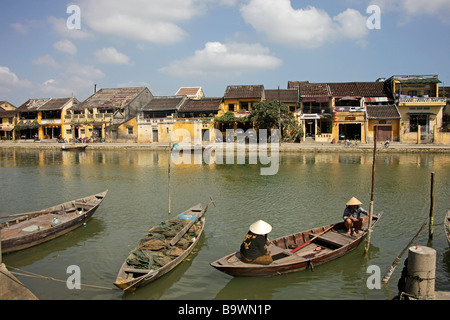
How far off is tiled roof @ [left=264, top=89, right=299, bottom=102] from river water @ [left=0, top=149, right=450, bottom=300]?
42.5 feet

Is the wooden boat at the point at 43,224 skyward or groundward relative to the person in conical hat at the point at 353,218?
groundward

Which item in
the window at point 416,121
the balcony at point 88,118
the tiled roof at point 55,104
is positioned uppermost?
the tiled roof at point 55,104

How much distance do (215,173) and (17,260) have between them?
15227 mm

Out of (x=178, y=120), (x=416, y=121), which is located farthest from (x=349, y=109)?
(x=178, y=120)

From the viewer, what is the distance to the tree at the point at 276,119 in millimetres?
35719

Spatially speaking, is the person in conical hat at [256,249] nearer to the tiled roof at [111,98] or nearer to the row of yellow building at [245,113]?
the row of yellow building at [245,113]

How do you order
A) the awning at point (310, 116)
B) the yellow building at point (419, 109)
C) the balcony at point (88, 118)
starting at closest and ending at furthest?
the yellow building at point (419, 109)
the awning at point (310, 116)
the balcony at point (88, 118)

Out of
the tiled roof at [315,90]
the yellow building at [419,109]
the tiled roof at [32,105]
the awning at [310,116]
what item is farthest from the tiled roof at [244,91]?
the tiled roof at [32,105]

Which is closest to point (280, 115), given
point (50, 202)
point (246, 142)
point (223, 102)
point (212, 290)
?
point (246, 142)

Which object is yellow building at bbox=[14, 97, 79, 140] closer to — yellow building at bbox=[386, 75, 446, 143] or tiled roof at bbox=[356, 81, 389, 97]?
tiled roof at bbox=[356, 81, 389, 97]

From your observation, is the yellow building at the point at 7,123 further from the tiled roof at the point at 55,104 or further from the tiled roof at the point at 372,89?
the tiled roof at the point at 372,89

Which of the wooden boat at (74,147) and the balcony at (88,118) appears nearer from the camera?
→ the wooden boat at (74,147)

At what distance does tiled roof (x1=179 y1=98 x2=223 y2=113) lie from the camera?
40.6m

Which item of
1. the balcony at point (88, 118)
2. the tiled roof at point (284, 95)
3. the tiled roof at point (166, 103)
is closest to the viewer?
the tiled roof at point (284, 95)
